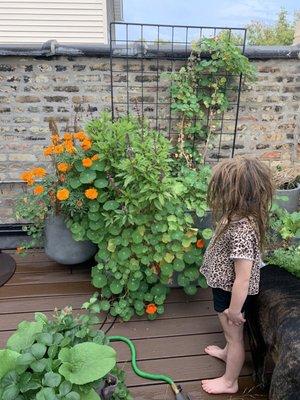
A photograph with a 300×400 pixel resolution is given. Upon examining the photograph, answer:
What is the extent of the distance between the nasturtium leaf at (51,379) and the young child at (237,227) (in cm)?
84

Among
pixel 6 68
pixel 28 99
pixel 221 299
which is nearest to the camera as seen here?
pixel 221 299

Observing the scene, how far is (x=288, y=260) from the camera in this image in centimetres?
211

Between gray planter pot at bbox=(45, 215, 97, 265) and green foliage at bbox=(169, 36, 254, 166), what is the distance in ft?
3.99

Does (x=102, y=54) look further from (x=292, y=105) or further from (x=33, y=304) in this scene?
(x=33, y=304)

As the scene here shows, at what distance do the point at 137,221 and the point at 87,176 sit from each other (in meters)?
0.48

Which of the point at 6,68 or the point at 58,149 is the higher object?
the point at 6,68

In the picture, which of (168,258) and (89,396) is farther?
(168,258)

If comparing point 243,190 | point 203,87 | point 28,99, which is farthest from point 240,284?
point 28,99

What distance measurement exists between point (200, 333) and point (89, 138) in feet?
4.90

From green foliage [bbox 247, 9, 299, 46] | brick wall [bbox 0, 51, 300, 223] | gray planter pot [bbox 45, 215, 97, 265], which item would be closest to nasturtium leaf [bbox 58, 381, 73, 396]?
gray planter pot [bbox 45, 215, 97, 265]

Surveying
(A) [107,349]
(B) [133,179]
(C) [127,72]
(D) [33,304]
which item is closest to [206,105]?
(C) [127,72]

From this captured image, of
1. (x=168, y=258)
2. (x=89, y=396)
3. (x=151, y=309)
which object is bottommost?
(x=151, y=309)

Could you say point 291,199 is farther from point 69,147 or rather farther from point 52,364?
point 52,364

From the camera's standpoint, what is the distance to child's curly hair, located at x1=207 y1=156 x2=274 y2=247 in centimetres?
160
